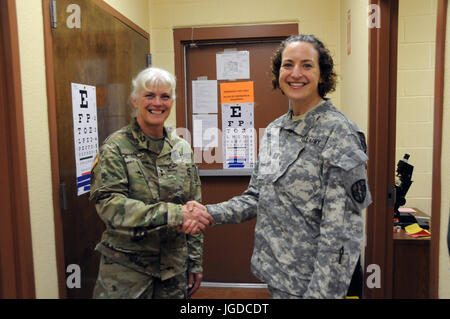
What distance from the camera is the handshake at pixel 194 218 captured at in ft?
4.79

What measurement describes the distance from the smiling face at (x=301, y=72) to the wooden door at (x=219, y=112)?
1518 mm

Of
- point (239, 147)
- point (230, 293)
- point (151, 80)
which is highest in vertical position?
point (151, 80)

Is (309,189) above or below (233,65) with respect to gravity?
below

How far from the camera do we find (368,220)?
2.09 meters

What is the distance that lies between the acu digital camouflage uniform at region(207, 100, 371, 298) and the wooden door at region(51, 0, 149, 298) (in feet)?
2.95

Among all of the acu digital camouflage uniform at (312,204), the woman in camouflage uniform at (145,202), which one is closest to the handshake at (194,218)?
the woman in camouflage uniform at (145,202)

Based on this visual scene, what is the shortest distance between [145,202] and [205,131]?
1.62 m

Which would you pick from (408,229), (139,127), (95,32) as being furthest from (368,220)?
(95,32)

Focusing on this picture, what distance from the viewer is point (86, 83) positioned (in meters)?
1.86

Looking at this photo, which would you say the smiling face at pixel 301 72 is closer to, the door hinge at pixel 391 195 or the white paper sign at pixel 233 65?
the door hinge at pixel 391 195

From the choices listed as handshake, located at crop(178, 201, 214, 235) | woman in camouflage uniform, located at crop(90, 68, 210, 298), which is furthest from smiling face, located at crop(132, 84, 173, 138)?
handshake, located at crop(178, 201, 214, 235)

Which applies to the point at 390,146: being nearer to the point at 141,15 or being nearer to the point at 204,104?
the point at 204,104

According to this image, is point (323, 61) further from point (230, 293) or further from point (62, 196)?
point (230, 293)

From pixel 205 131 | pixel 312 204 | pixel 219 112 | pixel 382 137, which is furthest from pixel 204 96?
pixel 312 204
